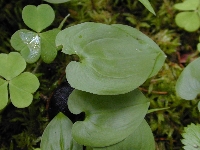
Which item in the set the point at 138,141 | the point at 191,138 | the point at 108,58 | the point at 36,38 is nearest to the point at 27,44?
the point at 36,38

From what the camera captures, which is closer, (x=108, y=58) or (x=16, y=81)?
(x=108, y=58)

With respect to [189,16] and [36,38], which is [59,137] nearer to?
[36,38]

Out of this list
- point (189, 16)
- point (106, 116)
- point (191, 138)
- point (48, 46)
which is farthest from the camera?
point (189, 16)

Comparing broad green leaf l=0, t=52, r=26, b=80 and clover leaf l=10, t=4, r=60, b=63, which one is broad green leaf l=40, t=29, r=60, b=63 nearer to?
clover leaf l=10, t=4, r=60, b=63

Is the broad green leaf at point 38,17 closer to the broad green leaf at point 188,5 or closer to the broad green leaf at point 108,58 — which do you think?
the broad green leaf at point 108,58

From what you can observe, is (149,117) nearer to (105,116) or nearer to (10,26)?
(105,116)

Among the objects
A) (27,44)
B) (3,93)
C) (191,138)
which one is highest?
(27,44)
